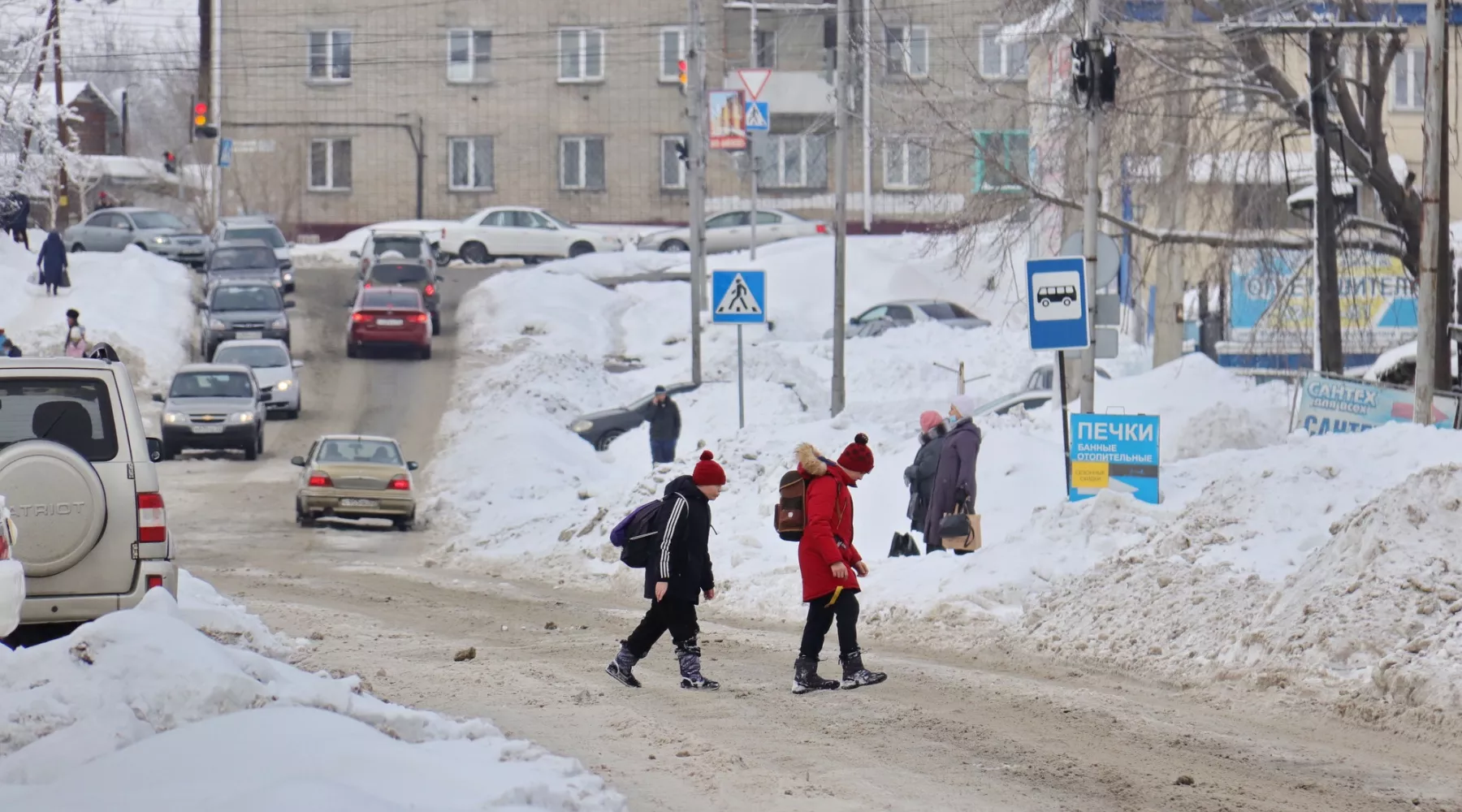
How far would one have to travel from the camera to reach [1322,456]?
14742 mm

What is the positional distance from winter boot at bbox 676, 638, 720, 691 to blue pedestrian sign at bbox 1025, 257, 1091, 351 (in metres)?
7.26

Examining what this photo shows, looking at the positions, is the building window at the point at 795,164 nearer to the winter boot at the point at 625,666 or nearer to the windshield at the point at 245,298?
the windshield at the point at 245,298

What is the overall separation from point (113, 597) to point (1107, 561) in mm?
7217

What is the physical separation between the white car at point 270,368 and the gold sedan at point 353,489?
425 inches

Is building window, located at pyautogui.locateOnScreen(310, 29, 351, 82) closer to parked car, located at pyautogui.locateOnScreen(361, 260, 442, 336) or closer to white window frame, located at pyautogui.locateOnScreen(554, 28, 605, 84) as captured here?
white window frame, located at pyautogui.locateOnScreen(554, 28, 605, 84)

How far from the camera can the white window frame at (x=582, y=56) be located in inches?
2564

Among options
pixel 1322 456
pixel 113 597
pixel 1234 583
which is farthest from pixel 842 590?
pixel 1322 456

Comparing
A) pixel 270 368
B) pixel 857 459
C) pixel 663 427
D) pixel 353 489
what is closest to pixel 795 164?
pixel 270 368

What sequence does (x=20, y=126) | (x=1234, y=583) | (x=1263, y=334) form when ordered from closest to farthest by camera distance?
(x=1234, y=583)
(x=1263, y=334)
(x=20, y=126)

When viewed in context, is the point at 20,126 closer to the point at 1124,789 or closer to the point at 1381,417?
the point at 1381,417

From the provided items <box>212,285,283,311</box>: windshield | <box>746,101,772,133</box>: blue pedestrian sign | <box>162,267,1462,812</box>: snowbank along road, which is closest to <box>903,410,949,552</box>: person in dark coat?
<box>162,267,1462,812</box>: snowbank along road

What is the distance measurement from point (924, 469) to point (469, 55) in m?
50.8

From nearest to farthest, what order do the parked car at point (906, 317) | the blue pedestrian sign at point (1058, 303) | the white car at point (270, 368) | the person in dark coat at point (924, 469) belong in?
the person in dark coat at point (924, 469) → the blue pedestrian sign at point (1058, 303) → the white car at point (270, 368) → the parked car at point (906, 317)

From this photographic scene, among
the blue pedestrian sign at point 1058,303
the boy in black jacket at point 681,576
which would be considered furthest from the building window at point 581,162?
the boy in black jacket at point 681,576
